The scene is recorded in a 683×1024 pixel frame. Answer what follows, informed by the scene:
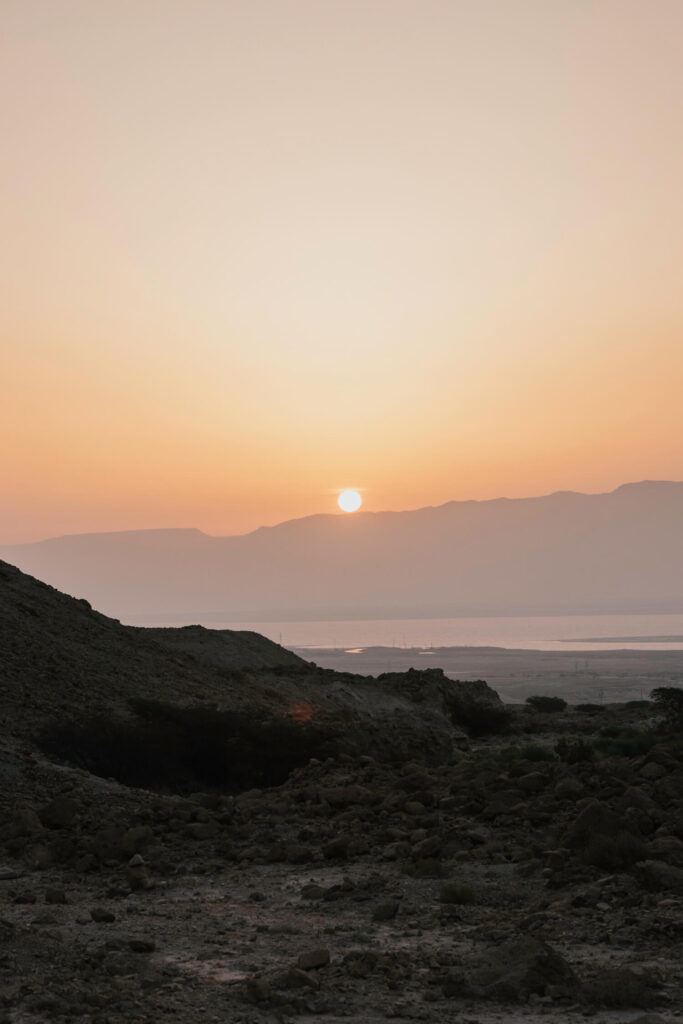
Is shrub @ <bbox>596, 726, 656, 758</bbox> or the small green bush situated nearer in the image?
the small green bush

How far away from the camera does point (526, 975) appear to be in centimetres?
832

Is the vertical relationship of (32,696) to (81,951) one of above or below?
above

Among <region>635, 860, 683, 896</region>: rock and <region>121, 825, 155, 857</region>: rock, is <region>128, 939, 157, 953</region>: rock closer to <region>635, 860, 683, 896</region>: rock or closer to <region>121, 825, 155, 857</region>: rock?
<region>121, 825, 155, 857</region>: rock

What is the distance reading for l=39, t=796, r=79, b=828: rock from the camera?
598 inches

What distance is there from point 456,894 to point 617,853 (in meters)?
1.76

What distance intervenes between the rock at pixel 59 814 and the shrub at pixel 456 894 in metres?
6.22

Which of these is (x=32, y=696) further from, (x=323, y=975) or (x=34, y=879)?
(x=323, y=975)

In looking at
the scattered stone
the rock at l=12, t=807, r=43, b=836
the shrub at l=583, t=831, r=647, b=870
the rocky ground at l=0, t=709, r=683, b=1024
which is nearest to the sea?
the rocky ground at l=0, t=709, r=683, b=1024

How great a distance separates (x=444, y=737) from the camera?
2897 centimetres

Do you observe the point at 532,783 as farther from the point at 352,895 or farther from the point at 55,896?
the point at 55,896

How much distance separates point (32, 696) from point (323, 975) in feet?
49.9

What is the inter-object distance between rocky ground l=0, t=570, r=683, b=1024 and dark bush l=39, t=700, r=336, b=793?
158 centimetres

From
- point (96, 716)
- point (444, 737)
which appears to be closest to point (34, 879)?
point (96, 716)

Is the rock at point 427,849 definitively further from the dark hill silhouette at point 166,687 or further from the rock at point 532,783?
the dark hill silhouette at point 166,687
